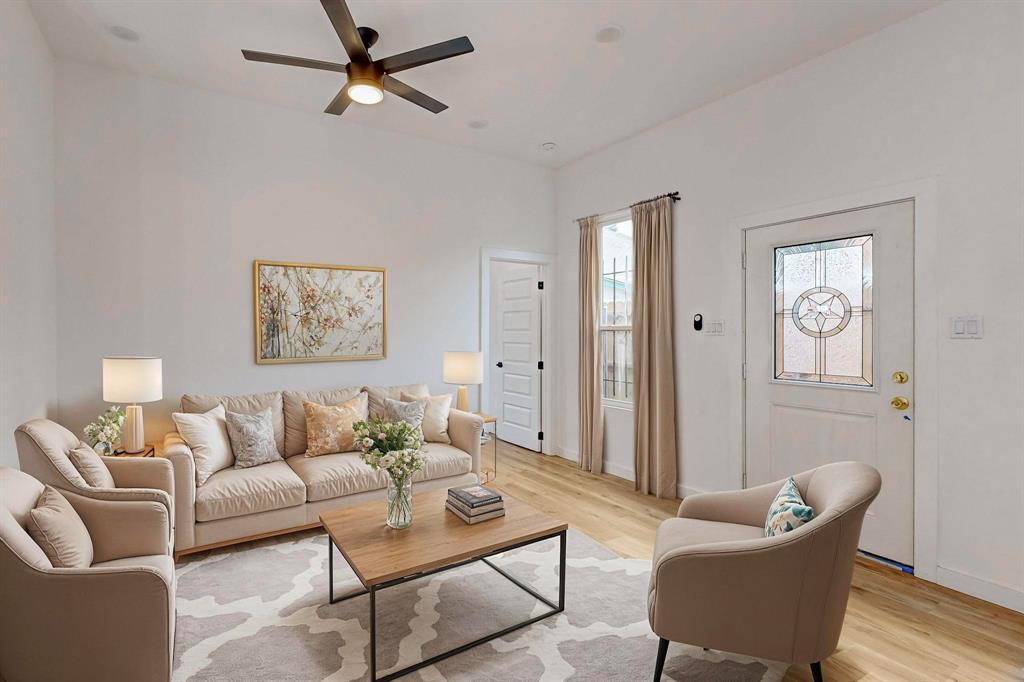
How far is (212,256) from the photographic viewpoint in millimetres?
3859

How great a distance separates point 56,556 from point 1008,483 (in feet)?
13.1

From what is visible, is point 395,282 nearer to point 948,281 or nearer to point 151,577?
point 151,577

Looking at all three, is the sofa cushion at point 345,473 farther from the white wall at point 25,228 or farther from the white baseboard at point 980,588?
the white baseboard at point 980,588

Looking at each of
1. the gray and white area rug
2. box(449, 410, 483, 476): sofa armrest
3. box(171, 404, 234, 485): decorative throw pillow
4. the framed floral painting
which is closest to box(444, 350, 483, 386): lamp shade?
box(449, 410, 483, 476): sofa armrest

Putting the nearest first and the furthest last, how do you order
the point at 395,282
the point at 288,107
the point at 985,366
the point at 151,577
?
the point at 151,577, the point at 985,366, the point at 288,107, the point at 395,282

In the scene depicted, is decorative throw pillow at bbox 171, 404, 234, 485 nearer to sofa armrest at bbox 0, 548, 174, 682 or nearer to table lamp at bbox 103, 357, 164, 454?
table lamp at bbox 103, 357, 164, 454

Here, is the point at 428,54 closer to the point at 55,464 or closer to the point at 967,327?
the point at 55,464

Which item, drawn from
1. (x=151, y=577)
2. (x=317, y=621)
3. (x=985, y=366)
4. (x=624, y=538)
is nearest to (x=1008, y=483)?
(x=985, y=366)

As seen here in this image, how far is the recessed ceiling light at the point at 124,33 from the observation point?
3.01m

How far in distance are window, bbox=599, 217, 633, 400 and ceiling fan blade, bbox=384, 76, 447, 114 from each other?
7.15 feet

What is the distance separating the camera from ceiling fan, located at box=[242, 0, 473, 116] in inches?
96.5

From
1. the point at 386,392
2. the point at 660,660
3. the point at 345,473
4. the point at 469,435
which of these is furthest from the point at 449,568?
the point at 386,392

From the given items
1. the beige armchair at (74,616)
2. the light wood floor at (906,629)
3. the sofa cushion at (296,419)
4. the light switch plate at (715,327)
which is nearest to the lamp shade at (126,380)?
the sofa cushion at (296,419)

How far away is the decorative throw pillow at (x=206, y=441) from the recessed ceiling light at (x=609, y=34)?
334cm
